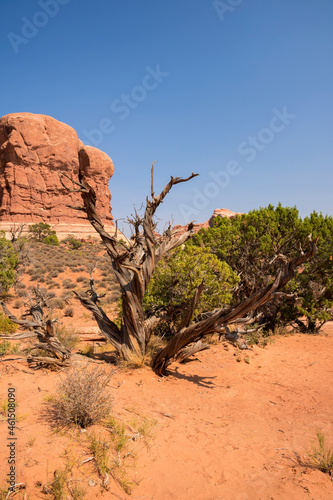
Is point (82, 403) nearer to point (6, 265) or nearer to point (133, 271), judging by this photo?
point (133, 271)

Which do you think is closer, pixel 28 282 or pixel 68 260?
pixel 28 282

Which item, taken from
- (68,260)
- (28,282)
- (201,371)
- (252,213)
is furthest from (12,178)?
(201,371)

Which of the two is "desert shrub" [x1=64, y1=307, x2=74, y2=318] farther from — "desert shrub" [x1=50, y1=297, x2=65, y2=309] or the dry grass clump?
the dry grass clump

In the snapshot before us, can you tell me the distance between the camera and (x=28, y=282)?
2094cm

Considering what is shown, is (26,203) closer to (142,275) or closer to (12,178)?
(12,178)

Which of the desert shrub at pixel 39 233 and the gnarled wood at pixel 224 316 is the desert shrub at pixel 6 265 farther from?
the desert shrub at pixel 39 233

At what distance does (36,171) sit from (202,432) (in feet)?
195

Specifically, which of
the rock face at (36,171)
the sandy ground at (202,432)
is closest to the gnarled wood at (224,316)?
the sandy ground at (202,432)

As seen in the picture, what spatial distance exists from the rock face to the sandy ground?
4824cm

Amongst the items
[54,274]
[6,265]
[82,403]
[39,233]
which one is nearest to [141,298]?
[82,403]

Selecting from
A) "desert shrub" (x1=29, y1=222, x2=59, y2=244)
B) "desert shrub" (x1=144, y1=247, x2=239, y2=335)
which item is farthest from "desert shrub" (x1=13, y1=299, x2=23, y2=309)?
"desert shrub" (x1=29, y1=222, x2=59, y2=244)

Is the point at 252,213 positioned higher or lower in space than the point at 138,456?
higher

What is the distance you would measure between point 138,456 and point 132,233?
16.4 feet

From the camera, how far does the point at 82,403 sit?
4.03 m
